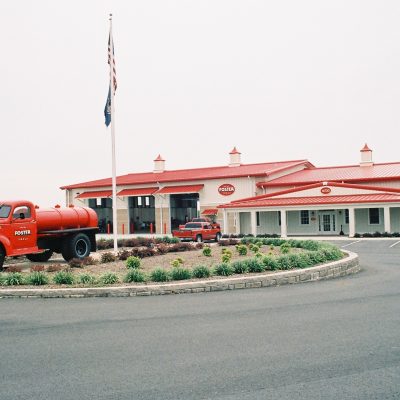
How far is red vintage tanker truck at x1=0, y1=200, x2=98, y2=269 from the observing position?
1850 centimetres

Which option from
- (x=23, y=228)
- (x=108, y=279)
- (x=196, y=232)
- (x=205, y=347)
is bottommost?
(x=205, y=347)

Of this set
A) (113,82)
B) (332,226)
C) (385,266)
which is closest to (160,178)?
(332,226)

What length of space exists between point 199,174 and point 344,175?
13.8 metres

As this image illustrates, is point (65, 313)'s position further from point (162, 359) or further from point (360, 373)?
point (360, 373)

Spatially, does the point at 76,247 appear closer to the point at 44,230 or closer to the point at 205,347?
the point at 44,230

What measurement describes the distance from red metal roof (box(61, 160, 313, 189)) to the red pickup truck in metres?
11.7

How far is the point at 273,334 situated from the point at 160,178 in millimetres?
47157

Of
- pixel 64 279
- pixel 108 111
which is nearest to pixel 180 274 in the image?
pixel 64 279

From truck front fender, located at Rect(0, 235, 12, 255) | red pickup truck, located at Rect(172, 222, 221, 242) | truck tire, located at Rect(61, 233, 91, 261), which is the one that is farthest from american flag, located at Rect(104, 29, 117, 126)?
red pickup truck, located at Rect(172, 222, 221, 242)

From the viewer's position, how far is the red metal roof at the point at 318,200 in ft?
130

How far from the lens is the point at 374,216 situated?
42.8m

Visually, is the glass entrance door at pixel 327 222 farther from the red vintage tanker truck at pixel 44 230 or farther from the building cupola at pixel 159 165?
the red vintage tanker truck at pixel 44 230

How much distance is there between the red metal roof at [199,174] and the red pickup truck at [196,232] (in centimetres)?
1173

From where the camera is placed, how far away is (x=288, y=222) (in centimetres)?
4631
